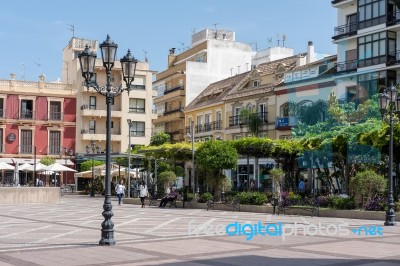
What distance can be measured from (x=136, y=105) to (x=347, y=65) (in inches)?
1081

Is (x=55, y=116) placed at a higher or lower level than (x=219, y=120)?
higher

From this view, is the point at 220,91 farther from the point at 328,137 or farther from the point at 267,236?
the point at 267,236

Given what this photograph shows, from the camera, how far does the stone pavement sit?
1159 cm

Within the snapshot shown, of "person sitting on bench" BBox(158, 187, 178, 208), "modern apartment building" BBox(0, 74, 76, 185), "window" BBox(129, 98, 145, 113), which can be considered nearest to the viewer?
"person sitting on bench" BBox(158, 187, 178, 208)

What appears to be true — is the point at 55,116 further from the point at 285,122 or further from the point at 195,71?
the point at 285,122

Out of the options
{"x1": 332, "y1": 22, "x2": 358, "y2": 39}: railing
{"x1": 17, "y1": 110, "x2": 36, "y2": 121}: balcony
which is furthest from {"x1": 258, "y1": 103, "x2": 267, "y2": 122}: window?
{"x1": 17, "y1": 110, "x2": 36, "y2": 121}: balcony

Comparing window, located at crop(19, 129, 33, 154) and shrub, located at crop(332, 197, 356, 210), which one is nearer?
shrub, located at crop(332, 197, 356, 210)

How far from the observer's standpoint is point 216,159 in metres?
31.0

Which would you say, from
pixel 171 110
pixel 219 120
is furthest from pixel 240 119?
pixel 171 110

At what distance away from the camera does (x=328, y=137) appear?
99.9 feet

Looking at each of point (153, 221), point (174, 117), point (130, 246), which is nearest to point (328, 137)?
point (153, 221)

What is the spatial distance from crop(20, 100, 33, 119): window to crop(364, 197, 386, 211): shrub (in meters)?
40.0

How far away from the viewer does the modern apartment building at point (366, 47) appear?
125 ft

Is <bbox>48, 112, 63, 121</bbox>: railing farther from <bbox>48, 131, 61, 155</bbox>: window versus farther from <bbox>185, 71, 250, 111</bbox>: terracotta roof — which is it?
<bbox>185, 71, 250, 111</bbox>: terracotta roof
